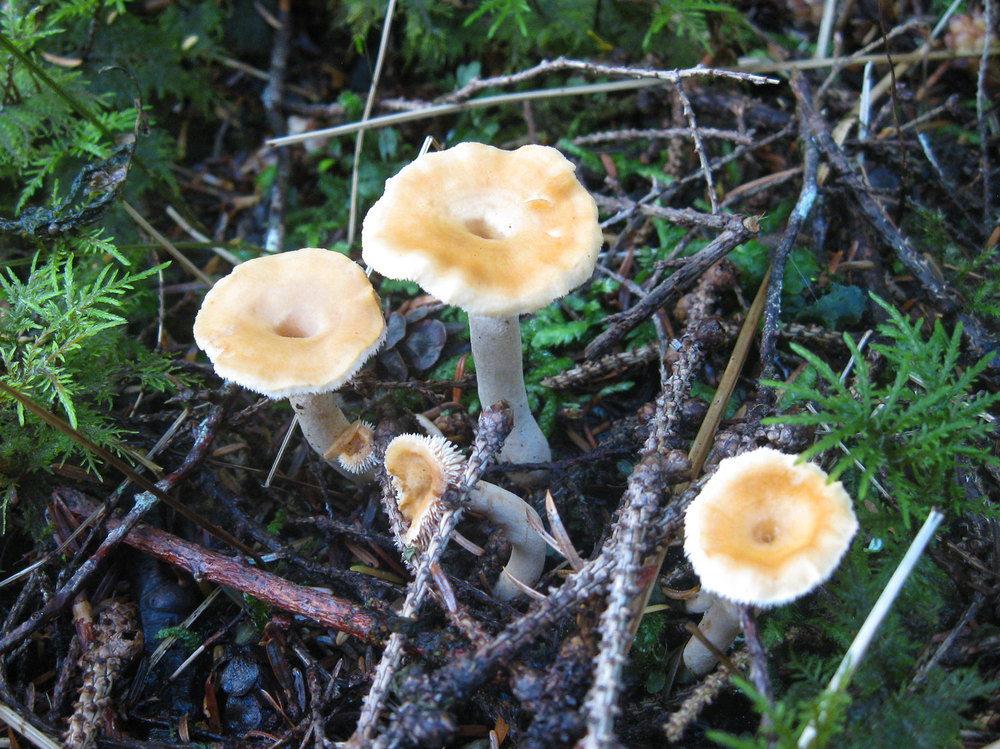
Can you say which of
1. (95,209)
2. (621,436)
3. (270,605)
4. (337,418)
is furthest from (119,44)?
(621,436)

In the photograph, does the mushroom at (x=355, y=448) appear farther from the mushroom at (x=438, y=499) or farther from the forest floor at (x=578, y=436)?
the mushroom at (x=438, y=499)

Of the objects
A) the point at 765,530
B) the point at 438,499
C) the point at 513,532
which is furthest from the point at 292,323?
the point at 765,530

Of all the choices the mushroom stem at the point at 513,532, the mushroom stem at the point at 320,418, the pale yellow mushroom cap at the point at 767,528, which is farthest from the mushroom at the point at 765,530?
the mushroom stem at the point at 320,418

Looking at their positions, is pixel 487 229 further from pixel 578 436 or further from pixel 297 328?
pixel 578 436

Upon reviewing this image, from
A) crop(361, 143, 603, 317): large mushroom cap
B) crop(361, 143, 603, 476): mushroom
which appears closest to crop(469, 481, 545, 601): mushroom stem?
crop(361, 143, 603, 476): mushroom

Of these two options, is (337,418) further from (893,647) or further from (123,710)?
(893,647)
